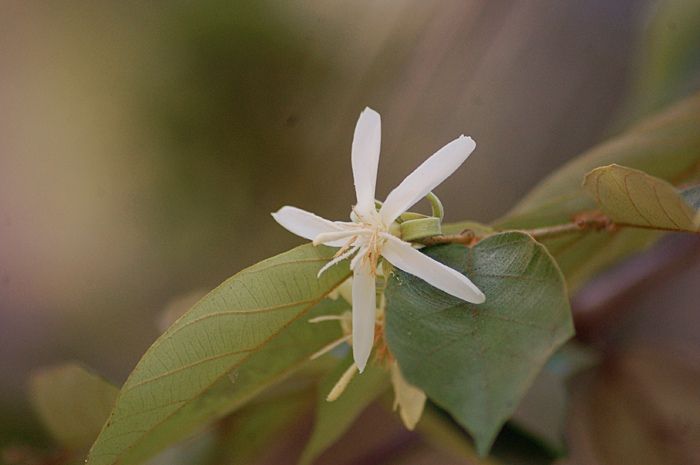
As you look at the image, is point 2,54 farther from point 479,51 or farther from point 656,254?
point 656,254

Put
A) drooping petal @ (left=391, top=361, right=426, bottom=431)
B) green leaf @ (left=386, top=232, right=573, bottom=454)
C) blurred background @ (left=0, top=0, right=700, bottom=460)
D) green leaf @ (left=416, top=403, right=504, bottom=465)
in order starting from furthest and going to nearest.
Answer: blurred background @ (left=0, top=0, right=700, bottom=460), green leaf @ (left=416, top=403, right=504, bottom=465), drooping petal @ (left=391, top=361, right=426, bottom=431), green leaf @ (left=386, top=232, right=573, bottom=454)

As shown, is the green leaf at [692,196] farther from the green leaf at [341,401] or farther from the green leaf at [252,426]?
the green leaf at [252,426]

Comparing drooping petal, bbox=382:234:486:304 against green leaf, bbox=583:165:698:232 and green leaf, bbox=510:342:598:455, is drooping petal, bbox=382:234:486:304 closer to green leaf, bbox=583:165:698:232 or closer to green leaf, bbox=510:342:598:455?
green leaf, bbox=583:165:698:232

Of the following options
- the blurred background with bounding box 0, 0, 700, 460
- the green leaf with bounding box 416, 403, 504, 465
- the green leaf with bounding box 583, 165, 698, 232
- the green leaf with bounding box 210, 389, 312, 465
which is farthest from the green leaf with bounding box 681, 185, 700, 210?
the blurred background with bounding box 0, 0, 700, 460

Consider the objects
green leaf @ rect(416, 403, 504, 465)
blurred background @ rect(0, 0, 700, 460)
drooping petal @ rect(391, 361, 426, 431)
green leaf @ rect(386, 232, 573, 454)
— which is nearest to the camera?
green leaf @ rect(386, 232, 573, 454)

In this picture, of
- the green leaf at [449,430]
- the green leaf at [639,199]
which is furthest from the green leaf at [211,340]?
the green leaf at [449,430]

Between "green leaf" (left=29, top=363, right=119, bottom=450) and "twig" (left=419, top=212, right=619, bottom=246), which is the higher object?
"green leaf" (left=29, top=363, right=119, bottom=450)

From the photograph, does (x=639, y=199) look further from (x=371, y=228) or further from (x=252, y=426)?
(x=252, y=426)
